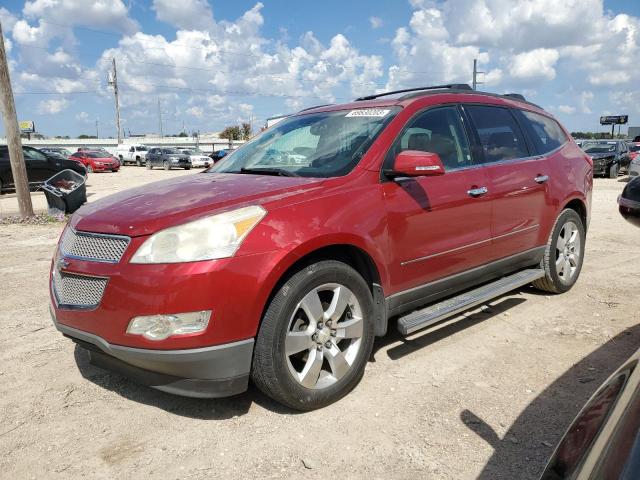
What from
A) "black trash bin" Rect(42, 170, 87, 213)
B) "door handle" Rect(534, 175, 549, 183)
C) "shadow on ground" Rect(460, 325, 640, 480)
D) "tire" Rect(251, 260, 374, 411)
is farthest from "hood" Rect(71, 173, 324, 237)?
"black trash bin" Rect(42, 170, 87, 213)

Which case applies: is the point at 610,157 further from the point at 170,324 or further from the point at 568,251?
the point at 170,324

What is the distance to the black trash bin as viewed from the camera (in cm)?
1073

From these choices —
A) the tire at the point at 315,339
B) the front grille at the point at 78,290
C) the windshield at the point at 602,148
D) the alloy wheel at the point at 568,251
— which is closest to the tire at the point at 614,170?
the windshield at the point at 602,148

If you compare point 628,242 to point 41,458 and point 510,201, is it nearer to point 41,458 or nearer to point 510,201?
point 510,201

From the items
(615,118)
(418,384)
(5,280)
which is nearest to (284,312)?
(418,384)

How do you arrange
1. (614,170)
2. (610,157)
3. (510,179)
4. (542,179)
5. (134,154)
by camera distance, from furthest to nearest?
(134,154) → (614,170) → (610,157) → (542,179) → (510,179)

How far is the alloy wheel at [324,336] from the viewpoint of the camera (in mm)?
2770

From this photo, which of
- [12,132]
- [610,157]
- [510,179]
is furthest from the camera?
[610,157]

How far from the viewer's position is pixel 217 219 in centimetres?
258

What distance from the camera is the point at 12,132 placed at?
33.6 ft

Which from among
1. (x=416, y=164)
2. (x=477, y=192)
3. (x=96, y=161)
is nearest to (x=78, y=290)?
(x=416, y=164)

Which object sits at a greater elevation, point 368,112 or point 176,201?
Answer: point 368,112

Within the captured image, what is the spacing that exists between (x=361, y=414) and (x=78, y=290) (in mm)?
1669

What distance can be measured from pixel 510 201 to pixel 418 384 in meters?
1.74
